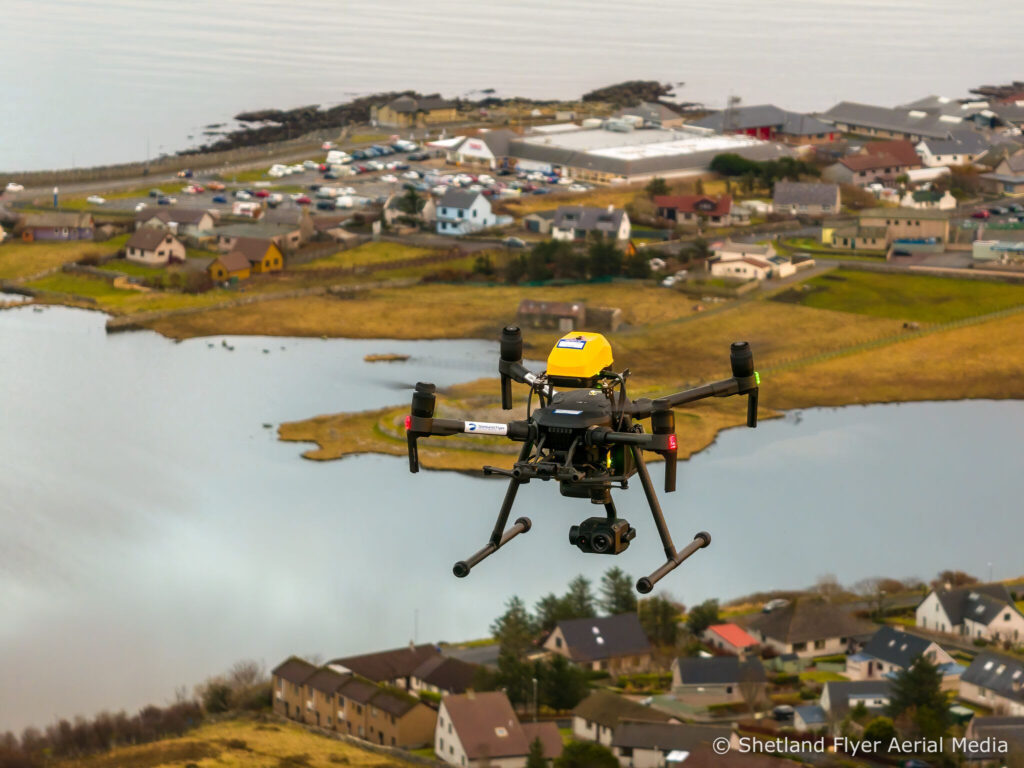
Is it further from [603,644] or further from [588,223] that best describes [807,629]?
[588,223]

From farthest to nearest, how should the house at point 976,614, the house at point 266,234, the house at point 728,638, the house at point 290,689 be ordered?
1. the house at point 266,234
2. the house at point 976,614
3. the house at point 728,638
4. the house at point 290,689

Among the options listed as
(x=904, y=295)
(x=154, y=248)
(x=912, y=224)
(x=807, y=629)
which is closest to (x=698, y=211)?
(x=912, y=224)

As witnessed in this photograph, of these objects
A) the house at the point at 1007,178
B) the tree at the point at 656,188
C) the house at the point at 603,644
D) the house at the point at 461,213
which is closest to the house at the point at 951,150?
the house at the point at 1007,178

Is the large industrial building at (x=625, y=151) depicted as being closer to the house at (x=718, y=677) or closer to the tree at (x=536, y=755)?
the house at (x=718, y=677)

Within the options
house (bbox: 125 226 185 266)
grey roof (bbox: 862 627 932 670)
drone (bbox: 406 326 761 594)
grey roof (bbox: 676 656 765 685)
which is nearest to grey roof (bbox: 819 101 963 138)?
house (bbox: 125 226 185 266)

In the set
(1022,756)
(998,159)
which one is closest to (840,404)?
(1022,756)

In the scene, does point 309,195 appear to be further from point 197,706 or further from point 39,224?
point 197,706

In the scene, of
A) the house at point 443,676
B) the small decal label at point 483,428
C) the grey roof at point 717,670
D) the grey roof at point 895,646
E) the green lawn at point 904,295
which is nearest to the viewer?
the small decal label at point 483,428
